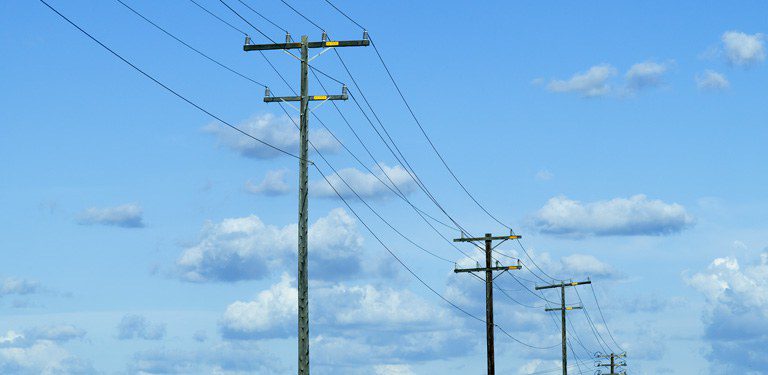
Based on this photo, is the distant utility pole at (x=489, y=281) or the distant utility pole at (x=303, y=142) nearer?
the distant utility pole at (x=303, y=142)

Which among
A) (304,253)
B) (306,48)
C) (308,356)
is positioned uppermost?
(306,48)

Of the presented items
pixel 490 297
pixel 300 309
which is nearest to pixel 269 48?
pixel 300 309

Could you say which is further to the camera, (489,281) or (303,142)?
(489,281)

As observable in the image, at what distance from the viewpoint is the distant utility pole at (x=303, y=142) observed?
31250 mm

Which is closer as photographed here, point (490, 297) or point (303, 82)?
point (303, 82)

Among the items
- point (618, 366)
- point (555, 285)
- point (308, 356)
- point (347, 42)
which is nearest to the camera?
point (308, 356)

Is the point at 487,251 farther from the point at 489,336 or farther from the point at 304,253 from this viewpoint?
the point at 304,253

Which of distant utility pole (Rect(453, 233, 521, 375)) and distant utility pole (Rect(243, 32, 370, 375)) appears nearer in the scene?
distant utility pole (Rect(243, 32, 370, 375))

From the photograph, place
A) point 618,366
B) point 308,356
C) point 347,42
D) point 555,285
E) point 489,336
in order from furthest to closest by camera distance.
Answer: point 618,366 < point 555,285 < point 489,336 < point 347,42 < point 308,356

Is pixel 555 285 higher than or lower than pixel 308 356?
higher

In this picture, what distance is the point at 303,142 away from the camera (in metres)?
32.6

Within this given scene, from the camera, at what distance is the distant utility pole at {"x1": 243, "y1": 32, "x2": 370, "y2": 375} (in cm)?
3125

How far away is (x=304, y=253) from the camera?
31484mm

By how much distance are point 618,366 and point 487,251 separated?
66.2 meters
